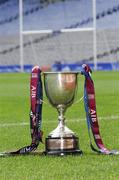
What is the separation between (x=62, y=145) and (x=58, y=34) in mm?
40643

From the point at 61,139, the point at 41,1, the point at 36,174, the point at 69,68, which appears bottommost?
the point at 36,174

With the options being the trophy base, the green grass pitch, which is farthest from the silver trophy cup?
the green grass pitch

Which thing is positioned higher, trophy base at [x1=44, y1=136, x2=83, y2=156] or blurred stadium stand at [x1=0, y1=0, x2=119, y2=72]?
blurred stadium stand at [x1=0, y1=0, x2=119, y2=72]

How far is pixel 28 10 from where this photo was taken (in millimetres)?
47844

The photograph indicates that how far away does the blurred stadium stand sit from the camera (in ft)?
146

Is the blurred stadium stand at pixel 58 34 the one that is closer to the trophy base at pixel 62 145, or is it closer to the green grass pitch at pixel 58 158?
the green grass pitch at pixel 58 158

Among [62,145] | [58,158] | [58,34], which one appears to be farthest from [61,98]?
[58,34]

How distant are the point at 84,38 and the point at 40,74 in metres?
39.8

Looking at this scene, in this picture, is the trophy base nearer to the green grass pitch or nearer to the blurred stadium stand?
the green grass pitch

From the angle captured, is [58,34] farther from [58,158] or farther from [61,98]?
[58,158]

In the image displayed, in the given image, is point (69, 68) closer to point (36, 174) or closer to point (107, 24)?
point (107, 24)

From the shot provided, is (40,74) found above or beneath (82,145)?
above

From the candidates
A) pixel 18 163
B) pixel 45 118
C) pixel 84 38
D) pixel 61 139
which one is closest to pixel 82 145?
pixel 61 139

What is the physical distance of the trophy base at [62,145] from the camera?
5684 mm
